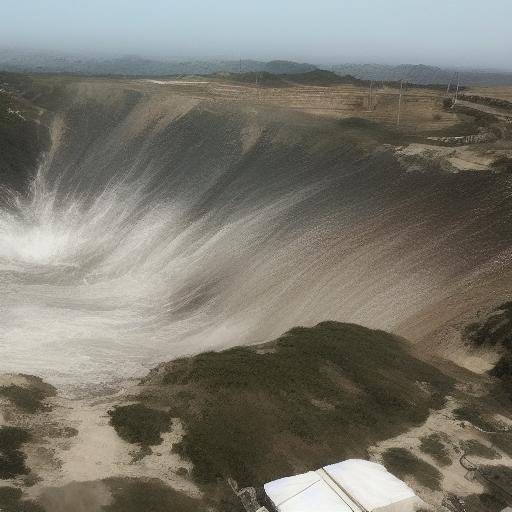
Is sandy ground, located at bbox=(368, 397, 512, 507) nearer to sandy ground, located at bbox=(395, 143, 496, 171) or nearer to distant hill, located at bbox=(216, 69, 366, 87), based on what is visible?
sandy ground, located at bbox=(395, 143, 496, 171)

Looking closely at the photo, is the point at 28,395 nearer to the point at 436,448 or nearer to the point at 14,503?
the point at 14,503

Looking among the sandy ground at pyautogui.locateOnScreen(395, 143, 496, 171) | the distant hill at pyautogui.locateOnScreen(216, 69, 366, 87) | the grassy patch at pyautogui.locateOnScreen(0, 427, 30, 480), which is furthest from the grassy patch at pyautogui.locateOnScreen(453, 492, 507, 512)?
the distant hill at pyautogui.locateOnScreen(216, 69, 366, 87)

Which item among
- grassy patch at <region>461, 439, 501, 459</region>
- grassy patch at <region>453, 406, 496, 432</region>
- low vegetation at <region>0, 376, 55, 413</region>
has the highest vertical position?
grassy patch at <region>461, 439, 501, 459</region>

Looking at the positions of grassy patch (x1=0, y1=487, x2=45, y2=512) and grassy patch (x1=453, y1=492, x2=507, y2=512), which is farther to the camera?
grassy patch (x1=453, y1=492, x2=507, y2=512)

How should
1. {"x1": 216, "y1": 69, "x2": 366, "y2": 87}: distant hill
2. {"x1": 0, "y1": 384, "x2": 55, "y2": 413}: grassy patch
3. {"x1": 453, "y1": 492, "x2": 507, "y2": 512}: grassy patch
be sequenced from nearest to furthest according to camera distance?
{"x1": 453, "y1": 492, "x2": 507, "y2": 512}: grassy patch, {"x1": 0, "y1": 384, "x2": 55, "y2": 413}: grassy patch, {"x1": 216, "y1": 69, "x2": 366, "y2": 87}: distant hill

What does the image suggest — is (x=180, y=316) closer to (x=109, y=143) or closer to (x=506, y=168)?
(x=506, y=168)

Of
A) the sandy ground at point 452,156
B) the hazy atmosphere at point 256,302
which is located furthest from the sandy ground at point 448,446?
the sandy ground at point 452,156
